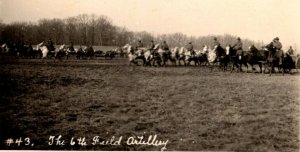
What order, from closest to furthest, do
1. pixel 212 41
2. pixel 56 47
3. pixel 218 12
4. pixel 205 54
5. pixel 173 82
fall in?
pixel 218 12
pixel 173 82
pixel 212 41
pixel 56 47
pixel 205 54

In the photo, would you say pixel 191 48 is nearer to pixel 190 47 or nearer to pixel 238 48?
pixel 190 47

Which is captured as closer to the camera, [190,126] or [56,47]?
[190,126]

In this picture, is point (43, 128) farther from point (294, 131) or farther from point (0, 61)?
point (294, 131)

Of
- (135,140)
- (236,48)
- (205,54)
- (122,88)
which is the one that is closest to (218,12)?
(122,88)

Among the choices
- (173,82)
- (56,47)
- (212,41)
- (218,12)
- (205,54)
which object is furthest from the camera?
(205,54)

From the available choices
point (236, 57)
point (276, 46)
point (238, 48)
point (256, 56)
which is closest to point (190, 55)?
point (236, 57)
